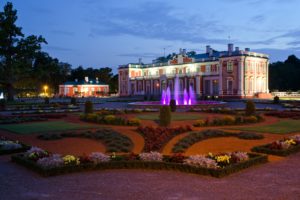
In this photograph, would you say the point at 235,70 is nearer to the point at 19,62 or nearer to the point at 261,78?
the point at 261,78

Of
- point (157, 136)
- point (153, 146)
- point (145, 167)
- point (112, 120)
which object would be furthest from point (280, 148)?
point (112, 120)

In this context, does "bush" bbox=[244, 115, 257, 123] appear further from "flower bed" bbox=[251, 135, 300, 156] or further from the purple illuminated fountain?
the purple illuminated fountain

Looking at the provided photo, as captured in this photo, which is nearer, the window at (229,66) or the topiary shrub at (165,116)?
the topiary shrub at (165,116)

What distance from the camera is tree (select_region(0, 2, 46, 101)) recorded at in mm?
47250

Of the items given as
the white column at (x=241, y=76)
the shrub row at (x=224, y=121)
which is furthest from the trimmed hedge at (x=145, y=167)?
the white column at (x=241, y=76)

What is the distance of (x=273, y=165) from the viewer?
10.8 meters

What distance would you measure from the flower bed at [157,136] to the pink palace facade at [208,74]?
A: 150ft

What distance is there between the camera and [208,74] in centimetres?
6719

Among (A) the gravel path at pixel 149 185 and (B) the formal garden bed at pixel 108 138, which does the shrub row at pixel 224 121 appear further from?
(A) the gravel path at pixel 149 185

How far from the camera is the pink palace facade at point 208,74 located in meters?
61.1

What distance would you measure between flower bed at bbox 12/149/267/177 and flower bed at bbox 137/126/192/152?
296 centimetres

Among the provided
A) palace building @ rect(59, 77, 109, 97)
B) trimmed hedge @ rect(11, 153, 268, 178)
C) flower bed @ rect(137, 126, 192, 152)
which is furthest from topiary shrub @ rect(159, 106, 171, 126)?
palace building @ rect(59, 77, 109, 97)

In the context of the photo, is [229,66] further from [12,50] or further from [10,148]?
[10,148]

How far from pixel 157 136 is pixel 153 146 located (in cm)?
143
